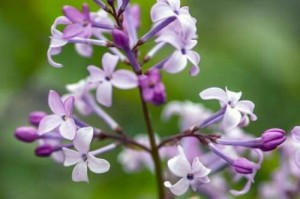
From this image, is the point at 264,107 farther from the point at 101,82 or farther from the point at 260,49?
the point at 101,82

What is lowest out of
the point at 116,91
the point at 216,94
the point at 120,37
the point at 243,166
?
the point at 116,91

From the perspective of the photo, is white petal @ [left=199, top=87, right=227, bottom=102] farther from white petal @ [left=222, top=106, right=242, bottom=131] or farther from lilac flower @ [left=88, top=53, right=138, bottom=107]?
lilac flower @ [left=88, top=53, right=138, bottom=107]

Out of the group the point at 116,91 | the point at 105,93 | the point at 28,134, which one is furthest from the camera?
the point at 116,91

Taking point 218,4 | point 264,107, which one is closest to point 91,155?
point 264,107

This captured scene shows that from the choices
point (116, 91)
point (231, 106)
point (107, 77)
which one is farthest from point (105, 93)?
point (116, 91)

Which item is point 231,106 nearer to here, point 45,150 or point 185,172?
point 185,172

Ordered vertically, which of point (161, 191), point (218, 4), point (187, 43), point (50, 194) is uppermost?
point (187, 43)
